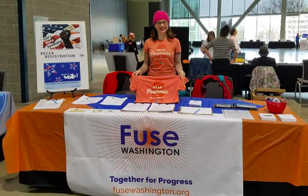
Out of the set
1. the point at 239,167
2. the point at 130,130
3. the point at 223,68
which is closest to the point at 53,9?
the point at 223,68

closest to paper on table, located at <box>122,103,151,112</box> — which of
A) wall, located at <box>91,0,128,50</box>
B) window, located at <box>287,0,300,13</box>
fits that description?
wall, located at <box>91,0,128,50</box>

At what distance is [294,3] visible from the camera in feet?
75.3

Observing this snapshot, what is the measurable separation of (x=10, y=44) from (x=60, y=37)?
347 centimetres

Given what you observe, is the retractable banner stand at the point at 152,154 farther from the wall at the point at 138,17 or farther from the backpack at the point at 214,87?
the wall at the point at 138,17

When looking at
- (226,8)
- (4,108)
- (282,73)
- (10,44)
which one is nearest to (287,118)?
(4,108)

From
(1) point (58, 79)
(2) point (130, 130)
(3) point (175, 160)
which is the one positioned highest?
(1) point (58, 79)

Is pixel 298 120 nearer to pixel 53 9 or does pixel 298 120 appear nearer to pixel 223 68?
pixel 223 68

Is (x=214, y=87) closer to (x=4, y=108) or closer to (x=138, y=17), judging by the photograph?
(x=4, y=108)

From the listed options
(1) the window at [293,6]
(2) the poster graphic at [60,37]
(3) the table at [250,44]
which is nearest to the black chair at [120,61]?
(2) the poster graphic at [60,37]

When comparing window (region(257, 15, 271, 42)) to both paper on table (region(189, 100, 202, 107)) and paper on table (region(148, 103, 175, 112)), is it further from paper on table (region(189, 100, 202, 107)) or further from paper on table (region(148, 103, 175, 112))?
paper on table (region(148, 103, 175, 112))

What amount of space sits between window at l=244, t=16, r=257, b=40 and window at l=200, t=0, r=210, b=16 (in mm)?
3121

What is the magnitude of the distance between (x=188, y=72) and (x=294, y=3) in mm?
19772

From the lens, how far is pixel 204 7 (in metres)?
26.1

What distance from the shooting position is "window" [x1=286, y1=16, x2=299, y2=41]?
2336 cm
